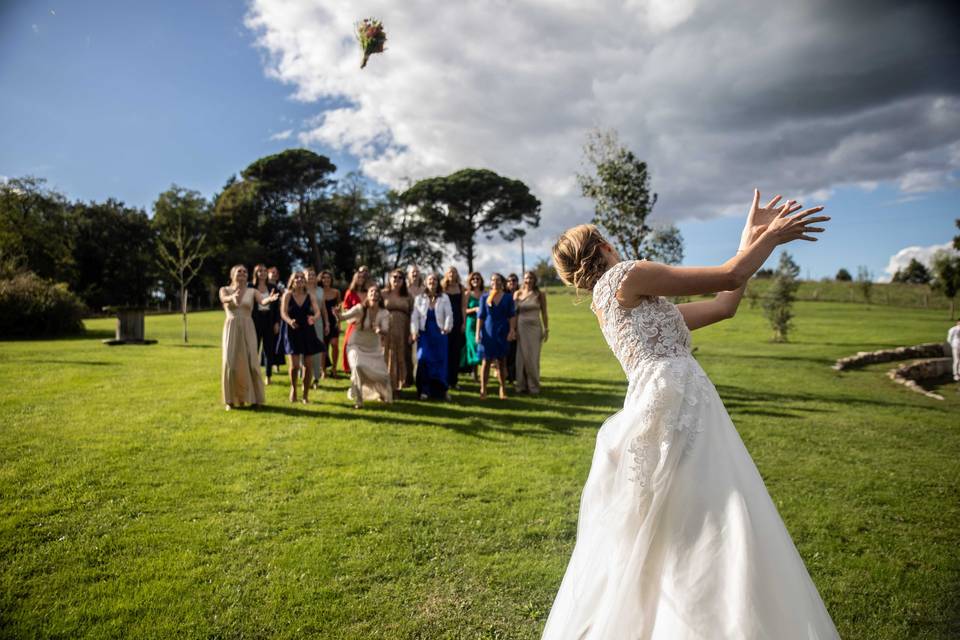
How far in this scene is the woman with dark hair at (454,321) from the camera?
11.8 metres

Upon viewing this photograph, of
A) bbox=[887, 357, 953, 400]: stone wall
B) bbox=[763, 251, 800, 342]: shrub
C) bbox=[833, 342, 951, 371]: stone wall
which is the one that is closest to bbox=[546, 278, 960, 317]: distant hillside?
bbox=[763, 251, 800, 342]: shrub

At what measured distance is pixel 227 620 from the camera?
3393 mm

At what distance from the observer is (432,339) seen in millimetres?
10945

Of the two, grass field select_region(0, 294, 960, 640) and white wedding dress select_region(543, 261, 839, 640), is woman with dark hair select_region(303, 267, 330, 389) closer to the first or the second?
grass field select_region(0, 294, 960, 640)

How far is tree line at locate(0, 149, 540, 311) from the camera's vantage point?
55.6 metres

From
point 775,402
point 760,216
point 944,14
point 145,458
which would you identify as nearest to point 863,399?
point 775,402

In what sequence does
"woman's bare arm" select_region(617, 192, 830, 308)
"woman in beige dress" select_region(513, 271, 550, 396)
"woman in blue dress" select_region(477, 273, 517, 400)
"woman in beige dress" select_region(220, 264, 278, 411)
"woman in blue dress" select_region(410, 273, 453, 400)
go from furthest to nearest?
"woman in beige dress" select_region(513, 271, 550, 396), "woman in blue dress" select_region(477, 273, 517, 400), "woman in blue dress" select_region(410, 273, 453, 400), "woman in beige dress" select_region(220, 264, 278, 411), "woman's bare arm" select_region(617, 192, 830, 308)

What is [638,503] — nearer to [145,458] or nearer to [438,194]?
[145,458]

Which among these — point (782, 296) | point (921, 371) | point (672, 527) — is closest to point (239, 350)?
point (672, 527)

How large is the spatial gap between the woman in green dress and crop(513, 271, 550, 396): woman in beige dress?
1090mm

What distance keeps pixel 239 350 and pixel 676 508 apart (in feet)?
28.4

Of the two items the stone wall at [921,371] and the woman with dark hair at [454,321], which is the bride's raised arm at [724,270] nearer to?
the woman with dark hair at [454,321]

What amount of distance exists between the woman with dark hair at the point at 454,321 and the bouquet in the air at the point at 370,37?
5909mm

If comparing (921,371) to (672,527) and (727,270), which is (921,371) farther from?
(672,527)
